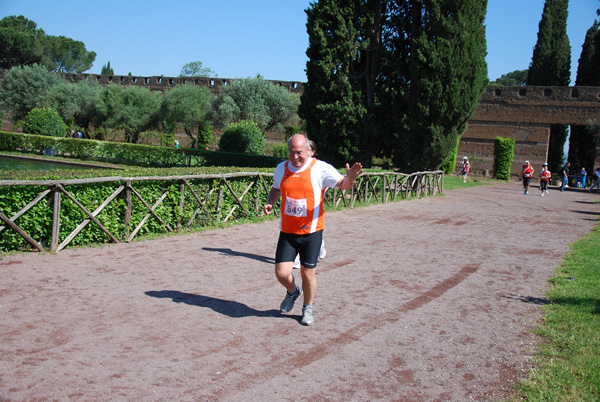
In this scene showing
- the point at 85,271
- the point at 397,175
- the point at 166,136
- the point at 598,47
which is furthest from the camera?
the point at 166,136

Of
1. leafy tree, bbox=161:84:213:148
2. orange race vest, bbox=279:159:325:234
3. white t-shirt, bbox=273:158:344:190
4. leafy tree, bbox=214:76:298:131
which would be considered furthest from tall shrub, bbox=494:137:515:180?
orange race vest, bbox=279:159:325:234

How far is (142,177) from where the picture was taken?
27.3ft

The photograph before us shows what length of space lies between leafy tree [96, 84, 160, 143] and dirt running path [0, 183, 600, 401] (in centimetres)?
3243

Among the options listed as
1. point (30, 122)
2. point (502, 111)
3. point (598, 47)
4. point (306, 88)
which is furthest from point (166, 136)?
point (598, 47)

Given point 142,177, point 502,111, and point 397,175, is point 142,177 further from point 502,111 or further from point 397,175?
point 502,111

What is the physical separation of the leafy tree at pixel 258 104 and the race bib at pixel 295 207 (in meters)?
31.5

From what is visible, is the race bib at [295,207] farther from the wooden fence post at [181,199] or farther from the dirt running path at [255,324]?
the wooden fence post at [181,199]

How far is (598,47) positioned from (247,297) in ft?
113

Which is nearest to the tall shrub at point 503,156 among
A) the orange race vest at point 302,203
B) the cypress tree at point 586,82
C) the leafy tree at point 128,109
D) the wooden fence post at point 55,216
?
the cypress tree at point 586,82

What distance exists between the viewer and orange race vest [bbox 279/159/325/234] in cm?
449

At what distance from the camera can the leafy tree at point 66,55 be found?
3034 inches

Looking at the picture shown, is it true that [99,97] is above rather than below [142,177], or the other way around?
above

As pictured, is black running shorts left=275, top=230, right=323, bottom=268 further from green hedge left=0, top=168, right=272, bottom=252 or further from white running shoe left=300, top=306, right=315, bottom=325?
green hedge left=0, top=168, right=272, bottom=252

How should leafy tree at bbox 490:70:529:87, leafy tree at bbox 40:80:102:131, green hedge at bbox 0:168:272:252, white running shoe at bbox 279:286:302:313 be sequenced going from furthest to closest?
leafy tree at bbox 490:70:529:87, leafy tree at bbox 40:80:102:131, green hedge at bbox 0:168:272:252, white running shoe at bbox 279:286:302:313
